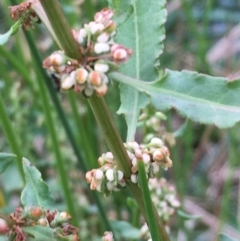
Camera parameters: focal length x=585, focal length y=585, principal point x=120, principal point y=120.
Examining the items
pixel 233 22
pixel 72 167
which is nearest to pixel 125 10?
pixel 72 167

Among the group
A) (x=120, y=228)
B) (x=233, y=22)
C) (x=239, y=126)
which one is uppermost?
(x=120, y=228)

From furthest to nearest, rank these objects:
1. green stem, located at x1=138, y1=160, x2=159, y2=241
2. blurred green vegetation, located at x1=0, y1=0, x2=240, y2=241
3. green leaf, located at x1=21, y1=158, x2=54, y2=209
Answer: blurred green vegetation, located at x1=0, y1=0, x2=240, y2=241 → green leaf, located at x1=21, y1=158, x2=54, y2=209 → green stem, located at x1=138, y1=160, x2=159, y2=241

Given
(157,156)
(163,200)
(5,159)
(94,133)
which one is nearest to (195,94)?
(157,156)

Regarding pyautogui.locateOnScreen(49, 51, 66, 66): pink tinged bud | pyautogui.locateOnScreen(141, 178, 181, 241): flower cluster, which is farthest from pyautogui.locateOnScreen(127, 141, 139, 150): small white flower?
pyautogui.locateOnScreen(141, 178, 181, 241): flower cluster

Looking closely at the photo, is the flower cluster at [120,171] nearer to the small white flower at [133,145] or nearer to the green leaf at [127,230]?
the small white flower at [133,145]

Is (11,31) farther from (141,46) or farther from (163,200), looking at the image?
(163,200)

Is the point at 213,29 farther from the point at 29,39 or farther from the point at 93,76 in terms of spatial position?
the point at 93,76

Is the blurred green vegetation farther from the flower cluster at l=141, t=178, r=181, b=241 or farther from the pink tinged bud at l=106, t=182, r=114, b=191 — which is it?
the pink tinged bud at l=106, t=182, r=114, b=191

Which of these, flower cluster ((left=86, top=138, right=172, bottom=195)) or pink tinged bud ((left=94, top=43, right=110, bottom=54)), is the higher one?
pink tinged bud ((left=94, top=43, right=110, bottom=54))
